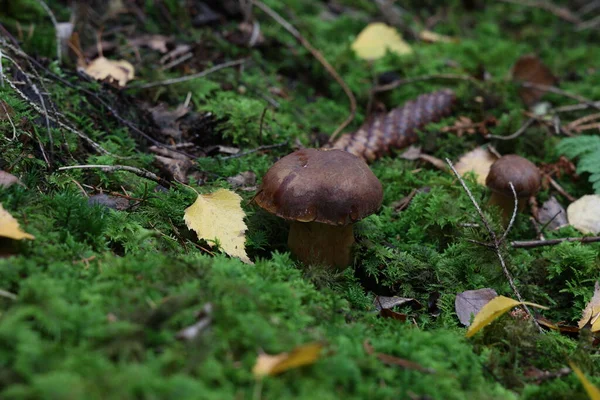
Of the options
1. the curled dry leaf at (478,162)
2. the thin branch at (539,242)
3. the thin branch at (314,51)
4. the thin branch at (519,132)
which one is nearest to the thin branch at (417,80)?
the thin branch at (314,51)

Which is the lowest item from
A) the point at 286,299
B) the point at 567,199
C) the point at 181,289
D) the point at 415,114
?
the point at 567,199

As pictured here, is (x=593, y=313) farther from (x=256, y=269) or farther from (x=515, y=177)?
(x=256, y=269)

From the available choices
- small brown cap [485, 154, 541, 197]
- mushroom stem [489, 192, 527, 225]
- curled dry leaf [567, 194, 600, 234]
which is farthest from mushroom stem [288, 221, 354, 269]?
curled dry leaf [567, 194, 600, 234]

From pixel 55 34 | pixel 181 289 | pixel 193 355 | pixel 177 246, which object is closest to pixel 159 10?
pixel 55 34

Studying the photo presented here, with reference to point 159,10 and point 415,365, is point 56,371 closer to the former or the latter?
point 415,365

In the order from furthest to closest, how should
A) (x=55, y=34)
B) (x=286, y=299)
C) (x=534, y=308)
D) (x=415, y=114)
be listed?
(x=415, y=114) → (x=55, y=34) → (x=534, y=308) → (x=286, y=299)

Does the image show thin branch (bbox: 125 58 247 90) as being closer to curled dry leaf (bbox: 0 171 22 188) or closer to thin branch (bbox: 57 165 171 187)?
thin branch (bbox: 57 165 171 187)
